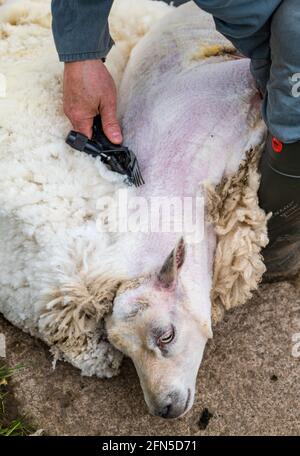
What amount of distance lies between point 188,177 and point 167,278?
38 cm

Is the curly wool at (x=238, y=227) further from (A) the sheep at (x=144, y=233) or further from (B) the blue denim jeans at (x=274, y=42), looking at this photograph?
(B) the blue denim jeans at (x=274, y=42)

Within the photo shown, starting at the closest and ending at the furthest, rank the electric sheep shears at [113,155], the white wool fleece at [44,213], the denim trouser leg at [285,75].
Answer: the denim trouser leg at [285,75] → the white wool fleece at [44,213] → the electric sheep shears at [113,155]

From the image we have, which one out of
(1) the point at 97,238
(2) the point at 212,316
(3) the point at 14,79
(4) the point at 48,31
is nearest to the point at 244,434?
(2) the point at 212,316

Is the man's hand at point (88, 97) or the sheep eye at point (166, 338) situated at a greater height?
the man's hand at point (88, 97)

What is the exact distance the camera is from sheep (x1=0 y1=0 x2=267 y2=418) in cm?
189

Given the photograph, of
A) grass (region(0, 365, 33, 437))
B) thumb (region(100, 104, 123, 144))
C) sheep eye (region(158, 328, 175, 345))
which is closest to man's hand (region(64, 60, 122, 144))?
thumb (region(100, 104, 123, 144))

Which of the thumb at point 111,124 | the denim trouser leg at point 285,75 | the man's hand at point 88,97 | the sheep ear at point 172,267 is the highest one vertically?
the denim trouser leg at point 285,75

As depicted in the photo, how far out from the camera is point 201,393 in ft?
7.11

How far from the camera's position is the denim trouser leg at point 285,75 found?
1.81m

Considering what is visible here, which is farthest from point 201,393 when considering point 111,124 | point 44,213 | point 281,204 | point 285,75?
point 285,75

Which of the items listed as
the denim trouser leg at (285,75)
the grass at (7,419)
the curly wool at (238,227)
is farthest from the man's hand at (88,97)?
the grass at (7,419)

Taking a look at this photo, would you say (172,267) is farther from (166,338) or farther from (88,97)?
(88,97)

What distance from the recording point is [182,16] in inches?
98.5

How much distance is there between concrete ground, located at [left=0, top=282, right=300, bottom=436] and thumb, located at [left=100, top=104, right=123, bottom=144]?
71 cm
